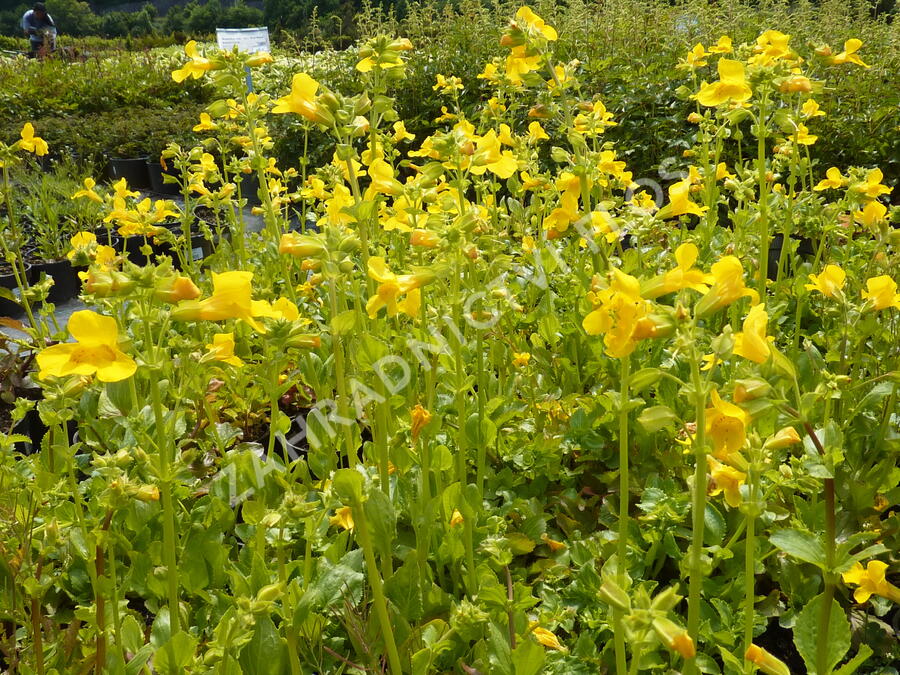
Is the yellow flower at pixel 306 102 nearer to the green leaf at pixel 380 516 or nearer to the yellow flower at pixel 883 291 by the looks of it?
the green leaf at pixel 380 516

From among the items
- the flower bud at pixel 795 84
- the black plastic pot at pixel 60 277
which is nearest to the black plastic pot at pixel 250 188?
the black plastic pot at pixel 60 277

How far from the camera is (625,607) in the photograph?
0.96 m

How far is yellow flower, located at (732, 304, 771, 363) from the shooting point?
1062 millimetres

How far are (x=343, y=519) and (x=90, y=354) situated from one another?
71 centimetres

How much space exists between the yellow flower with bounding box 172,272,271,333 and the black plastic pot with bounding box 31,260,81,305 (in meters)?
4.99

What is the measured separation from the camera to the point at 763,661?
1.14 m

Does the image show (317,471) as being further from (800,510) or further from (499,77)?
(499,77)

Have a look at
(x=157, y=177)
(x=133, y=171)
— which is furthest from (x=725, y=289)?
(x=133, y=171)

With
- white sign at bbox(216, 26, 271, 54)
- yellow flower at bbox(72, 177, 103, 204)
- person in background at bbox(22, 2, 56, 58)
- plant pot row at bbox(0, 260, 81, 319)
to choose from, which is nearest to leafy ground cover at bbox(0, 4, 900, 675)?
yellow flower at bbox(72, 177, 103, 204)

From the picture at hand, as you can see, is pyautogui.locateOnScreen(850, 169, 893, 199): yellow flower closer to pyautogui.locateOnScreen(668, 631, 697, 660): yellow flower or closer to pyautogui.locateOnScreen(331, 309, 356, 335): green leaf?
pyautogui.locateOnScreen(331, 309, 356, 335): green leaf

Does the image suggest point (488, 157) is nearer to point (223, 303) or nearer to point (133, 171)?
point (223, 303)

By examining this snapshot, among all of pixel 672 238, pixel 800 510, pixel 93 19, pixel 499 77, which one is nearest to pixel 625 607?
pixel 800 510

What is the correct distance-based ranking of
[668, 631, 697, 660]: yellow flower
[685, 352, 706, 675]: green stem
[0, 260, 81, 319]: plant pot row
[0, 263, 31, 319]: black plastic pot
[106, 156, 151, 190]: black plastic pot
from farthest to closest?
[106, 156, 151, 190]: black plastic pot, [0, 260, 81, 319]: plant pot row, [0, 263, 31, 319]: black plastic pot, [685, 352, 706, 675]: green stem, [668, 631, 697, 660]: yellow flower

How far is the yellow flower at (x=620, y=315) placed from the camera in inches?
42.8
